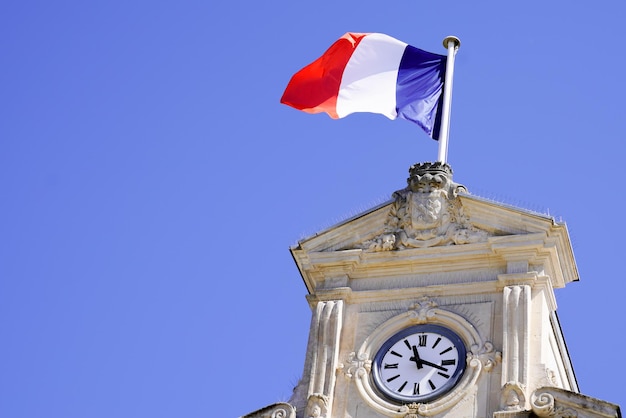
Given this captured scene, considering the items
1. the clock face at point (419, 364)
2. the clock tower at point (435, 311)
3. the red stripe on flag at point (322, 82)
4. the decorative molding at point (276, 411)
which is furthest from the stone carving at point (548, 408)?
the red stripe on flag at point (322, 82)

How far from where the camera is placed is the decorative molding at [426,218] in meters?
35.0

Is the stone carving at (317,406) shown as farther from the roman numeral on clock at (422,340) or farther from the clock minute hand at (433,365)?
the roman numeral on clock at (422,340)

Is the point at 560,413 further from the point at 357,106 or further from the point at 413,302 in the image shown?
the point at 357,106

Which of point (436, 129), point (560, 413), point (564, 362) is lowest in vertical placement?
point (560, 413)

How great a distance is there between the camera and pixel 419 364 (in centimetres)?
3359

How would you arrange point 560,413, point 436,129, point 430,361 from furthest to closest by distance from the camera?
point 436,129
point 430,361
point 560,413

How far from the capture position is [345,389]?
3369cm

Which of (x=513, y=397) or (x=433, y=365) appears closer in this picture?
(x=513, y=397)

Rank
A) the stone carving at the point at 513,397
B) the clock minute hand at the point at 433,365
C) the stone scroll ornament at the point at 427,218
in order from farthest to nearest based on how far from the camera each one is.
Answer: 1. the stone scroll ornament at the point at 427,218
2. the clock minute hand at the point at 433,365
3. the stone carving at the point at 513,397

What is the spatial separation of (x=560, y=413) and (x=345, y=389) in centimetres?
424

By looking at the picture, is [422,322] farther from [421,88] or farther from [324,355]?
[421,88]

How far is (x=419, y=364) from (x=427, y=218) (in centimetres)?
313

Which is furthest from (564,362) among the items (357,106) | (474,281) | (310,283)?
(357,106)

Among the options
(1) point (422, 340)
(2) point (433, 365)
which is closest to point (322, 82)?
Answer: (1) point (422, 340)
